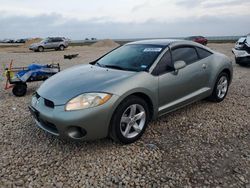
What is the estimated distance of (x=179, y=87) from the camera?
13.7ft

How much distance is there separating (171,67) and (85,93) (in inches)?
61.2

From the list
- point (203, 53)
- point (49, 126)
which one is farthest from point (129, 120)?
point (203, 53)

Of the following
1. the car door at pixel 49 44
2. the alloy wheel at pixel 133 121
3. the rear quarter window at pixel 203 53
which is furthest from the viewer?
the car door at pixel 49 44

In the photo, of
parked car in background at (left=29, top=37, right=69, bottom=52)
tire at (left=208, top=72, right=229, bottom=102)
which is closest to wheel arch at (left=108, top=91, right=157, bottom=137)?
tire at (left=208, top=72, right=229, bottom=102)

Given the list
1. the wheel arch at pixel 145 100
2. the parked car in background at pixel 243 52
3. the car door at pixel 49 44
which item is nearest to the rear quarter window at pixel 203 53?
the wheel arch at pixel 145 100

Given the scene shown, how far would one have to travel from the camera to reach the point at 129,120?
353 centimetres

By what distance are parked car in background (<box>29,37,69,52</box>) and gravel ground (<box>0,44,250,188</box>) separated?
988 inches

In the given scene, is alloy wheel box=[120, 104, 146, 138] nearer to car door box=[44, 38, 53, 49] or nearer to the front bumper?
the front bumper

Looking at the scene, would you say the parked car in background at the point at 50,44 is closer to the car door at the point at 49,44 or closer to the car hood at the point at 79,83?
the car door at the point at 49,44

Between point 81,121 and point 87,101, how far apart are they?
272mm

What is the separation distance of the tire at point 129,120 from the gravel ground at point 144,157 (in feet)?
0.50

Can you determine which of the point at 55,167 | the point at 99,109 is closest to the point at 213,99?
the point at 99,109

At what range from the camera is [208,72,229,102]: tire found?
522 centimetres

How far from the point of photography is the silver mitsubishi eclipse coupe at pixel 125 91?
10.5 ft
